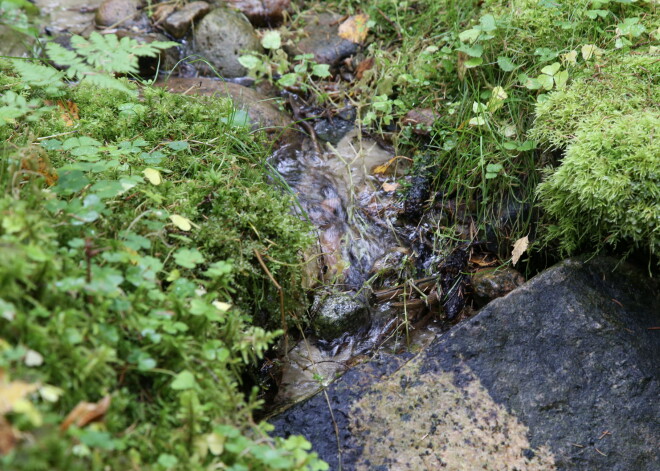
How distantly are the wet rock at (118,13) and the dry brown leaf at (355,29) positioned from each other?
2.25 metres

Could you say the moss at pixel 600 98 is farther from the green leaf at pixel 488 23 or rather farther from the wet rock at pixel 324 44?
the wet rock at pixel 324 44

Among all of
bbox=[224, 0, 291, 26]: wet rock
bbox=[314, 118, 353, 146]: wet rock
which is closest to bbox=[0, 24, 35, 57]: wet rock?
bbox=[224, 0, 291, 26]: wet rock

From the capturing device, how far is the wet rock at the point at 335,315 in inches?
126

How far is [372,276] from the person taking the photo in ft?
11.7

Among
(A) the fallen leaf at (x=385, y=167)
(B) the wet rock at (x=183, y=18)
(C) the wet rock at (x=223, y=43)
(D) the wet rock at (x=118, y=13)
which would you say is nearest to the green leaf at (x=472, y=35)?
(A) the fallen leaf at (x=385, y=167)

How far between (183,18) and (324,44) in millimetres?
1527

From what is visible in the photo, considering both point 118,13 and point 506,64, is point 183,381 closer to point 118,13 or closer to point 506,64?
point 506,64

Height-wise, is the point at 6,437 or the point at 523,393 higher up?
the point at 6,437

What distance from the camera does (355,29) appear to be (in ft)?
18.0

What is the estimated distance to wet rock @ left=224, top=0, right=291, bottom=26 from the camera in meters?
5.79

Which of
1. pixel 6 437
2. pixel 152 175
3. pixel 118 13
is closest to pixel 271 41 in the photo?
pixel 118 13

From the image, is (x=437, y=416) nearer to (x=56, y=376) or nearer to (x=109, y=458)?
(x=109, y=458)

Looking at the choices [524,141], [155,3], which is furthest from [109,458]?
[155,3]

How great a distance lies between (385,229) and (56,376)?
108 inches
